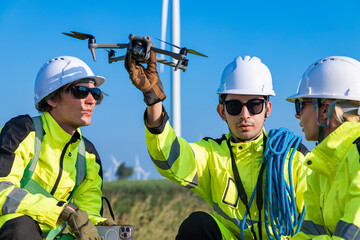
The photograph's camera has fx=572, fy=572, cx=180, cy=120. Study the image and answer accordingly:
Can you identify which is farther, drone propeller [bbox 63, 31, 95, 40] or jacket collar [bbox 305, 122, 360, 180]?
drone propeller [bbox 63, 31, 95, 40]

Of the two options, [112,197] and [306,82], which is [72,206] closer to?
[306,82]

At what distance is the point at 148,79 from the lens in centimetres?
511

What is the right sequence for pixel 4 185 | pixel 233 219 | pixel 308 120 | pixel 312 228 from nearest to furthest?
pixel 312 228
pixel 308 120
pixel 4 185
pixel 233 219

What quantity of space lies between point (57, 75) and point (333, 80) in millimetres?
2887

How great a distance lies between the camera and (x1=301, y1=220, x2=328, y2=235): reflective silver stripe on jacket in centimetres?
440

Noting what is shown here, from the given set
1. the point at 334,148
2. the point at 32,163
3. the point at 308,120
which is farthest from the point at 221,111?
the point at 334,148

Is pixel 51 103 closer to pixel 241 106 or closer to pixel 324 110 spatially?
pixel 241 106

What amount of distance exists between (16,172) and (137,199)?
12.4 m

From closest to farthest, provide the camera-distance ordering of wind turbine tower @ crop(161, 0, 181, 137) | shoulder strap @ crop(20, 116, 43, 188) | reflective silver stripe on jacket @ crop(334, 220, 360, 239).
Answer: reflective silver stripe on jacket @ crop(334, 220, 360, 239) → shoulder strap @ crop(20, 116, 43, 188) → wind turbine tower @ crop(161, 0, 181, 137)

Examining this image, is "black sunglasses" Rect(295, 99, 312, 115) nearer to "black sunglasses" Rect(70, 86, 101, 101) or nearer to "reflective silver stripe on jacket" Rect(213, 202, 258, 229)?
"reflective silver stripe on jacket" Rect(213, 202, 258, 229)

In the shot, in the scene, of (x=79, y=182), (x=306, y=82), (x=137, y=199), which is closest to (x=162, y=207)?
(x=137, y=199)

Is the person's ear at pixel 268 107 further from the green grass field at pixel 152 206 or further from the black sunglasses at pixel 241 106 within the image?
the green grass field at pixel 152 206

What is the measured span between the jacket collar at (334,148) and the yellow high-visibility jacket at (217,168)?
1451 millimetres

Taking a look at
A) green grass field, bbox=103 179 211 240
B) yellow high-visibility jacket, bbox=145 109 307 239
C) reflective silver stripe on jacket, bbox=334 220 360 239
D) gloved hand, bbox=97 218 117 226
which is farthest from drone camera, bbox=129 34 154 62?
green grass field, bbox=103 179 211 240
